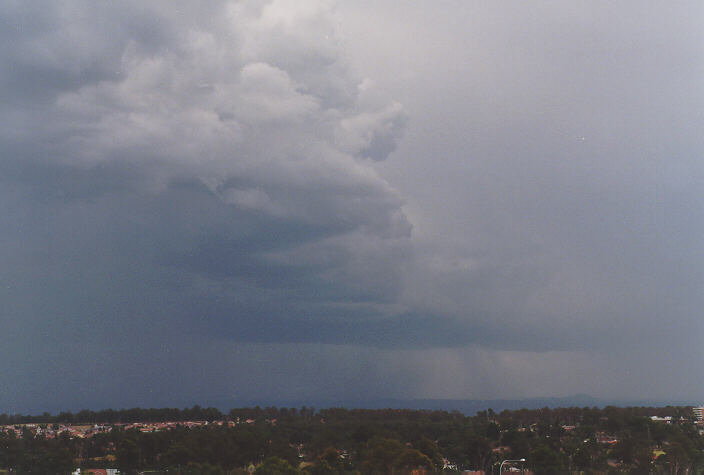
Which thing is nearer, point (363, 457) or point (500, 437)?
point (363, 457)

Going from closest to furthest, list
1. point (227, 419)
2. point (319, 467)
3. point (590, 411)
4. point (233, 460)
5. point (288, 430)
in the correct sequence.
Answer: point (319, 467) < point (233, 460) < point (288, 430) < point (590, 411) < point (227, 419)

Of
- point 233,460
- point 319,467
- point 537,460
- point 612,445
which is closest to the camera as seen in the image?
point 319,467

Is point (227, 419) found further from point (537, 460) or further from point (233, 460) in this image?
point (537, 460)

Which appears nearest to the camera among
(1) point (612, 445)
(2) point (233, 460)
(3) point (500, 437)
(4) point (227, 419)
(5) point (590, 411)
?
(2) point (233, 460)

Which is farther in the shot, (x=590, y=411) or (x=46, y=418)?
(x=46, y=418)

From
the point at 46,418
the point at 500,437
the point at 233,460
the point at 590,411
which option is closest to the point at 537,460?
the point at 500,437

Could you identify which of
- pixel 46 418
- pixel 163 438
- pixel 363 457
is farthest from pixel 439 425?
pixel 46 418

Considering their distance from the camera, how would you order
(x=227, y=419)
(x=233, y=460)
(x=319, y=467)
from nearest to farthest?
1. (x=319, y=467)
2. (x=233, y=460)
3. (x=227, y=419)

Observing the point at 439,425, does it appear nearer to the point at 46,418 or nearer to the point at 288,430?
the point at 288,430
